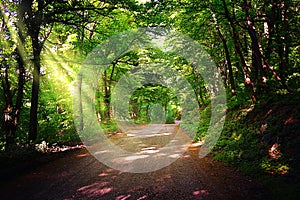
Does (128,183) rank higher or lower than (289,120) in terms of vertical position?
lower

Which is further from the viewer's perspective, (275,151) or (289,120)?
(289,120)

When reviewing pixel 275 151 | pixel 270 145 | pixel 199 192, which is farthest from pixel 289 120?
pixel 199 192

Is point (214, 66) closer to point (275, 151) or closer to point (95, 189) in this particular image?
point (275, 151)

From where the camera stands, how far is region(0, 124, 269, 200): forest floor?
5.19 metres

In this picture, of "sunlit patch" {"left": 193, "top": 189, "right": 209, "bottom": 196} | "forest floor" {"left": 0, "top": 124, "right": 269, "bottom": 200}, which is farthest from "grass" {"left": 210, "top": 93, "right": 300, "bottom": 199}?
"sunlit patch" {"left": 193, "top": 189, "right": 209, "bottom": 196}

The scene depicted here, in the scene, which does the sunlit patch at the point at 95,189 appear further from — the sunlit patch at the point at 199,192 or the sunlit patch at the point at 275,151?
the sunlit patch at the point at 275,151

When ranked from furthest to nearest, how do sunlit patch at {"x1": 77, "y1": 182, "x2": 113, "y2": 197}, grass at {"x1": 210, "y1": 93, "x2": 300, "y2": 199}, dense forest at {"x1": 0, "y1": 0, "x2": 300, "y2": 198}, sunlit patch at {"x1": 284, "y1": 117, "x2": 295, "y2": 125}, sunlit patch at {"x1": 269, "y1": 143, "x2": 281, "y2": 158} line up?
1. dense forest at {"x1": 0, "y1": 0, "x2": 300, "y2": 198}
2. sunlit patch at {"x1": 284, "y1": 117, "x2": 295, "y2": 125}
3. sunlit patch at {"x1": 269, "y1": 143, "x2": 281, "y2": 158}
4. sunlit patch at {"x1": 77, "y1": 182, "x2": 113, "y2": 197}
5. grass at {"x1": 210, "y1": 93, "x2": 300, "y2": 199}

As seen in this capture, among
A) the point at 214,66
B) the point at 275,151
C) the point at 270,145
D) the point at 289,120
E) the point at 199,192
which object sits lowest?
the point at 199,192

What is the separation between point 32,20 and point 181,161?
9.10 m

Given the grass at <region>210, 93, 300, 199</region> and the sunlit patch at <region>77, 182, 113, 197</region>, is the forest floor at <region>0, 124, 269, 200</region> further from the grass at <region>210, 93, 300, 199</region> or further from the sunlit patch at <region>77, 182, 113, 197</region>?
the grass at <region>210, 93, 300, 199</region>

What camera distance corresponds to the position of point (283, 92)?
8.88 meters

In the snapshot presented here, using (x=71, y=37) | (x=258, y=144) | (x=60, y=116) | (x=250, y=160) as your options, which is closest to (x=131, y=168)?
(x=250, y=160)

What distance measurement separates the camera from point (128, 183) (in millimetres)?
6156

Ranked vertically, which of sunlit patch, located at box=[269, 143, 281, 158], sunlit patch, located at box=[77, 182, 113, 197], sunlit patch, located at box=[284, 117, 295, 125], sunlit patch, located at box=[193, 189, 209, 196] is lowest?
sunlit patch, located at box=[193, 189, 209, 196]
